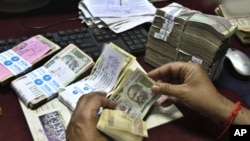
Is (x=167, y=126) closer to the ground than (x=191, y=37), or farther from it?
closer to the ground

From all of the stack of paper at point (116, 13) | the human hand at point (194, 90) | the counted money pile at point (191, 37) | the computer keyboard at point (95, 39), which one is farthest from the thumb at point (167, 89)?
the stack of paper at point (116, 13)

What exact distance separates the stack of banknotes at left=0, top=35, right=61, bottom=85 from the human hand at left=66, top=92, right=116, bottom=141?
219 mm

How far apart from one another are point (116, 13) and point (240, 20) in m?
0.42

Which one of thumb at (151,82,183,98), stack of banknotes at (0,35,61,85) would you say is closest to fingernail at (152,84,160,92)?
thumb at (151,82,183,98)

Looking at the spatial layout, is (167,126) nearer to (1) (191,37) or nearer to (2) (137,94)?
(2) (137,94)

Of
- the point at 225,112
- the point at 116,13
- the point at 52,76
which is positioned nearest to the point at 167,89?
the point at 225,112

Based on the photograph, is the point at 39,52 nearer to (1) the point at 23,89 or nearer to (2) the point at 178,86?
(1) the point at 23,89

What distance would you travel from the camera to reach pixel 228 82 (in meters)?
1.01

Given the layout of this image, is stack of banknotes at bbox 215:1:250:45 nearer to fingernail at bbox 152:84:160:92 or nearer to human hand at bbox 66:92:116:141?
fingernail at bbox 152:84:160:92

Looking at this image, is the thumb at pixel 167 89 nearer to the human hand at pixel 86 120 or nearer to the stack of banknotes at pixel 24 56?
the human hand at pixel 86 120

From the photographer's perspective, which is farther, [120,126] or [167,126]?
[167,126]

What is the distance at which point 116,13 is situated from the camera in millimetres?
1210

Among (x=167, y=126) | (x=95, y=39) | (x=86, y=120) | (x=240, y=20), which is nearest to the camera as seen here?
(x=86, y=120)

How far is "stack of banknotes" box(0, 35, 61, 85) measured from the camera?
0.91m
